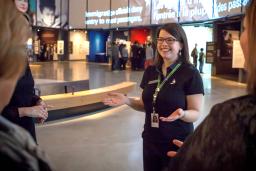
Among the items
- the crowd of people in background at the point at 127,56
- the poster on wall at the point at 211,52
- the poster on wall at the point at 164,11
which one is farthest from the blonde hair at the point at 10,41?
the poster on wall at the point at 164,11

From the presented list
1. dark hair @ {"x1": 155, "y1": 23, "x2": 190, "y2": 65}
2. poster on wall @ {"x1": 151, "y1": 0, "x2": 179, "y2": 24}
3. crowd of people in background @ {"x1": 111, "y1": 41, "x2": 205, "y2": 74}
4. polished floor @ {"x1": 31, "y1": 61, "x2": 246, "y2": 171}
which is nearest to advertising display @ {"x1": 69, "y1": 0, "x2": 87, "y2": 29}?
crowd of people in background @ {"x1": 111, "y1": 41, "x2": 205, "y2": 74}

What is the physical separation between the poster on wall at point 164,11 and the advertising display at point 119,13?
3.32 m

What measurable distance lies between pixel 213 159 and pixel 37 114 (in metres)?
1.63

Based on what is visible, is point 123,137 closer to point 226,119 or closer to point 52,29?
point 226,119

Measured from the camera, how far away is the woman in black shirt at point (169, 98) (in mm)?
2449

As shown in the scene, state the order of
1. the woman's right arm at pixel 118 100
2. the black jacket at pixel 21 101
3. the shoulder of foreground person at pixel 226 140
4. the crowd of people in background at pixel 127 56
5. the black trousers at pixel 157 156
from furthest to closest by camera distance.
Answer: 1. the crowd of people in background at pixel 127 56
2. the woman's right arm at pixel 118 100
3. the black trousers at pixel 157 156
4. the black jacket at pixel 21 101
5. the shoulder of foreground person at pixel 226 140

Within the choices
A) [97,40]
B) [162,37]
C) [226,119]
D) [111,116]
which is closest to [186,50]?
[162,37]

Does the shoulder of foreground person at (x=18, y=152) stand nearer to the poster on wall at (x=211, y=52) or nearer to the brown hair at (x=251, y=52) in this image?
the brown hair at (x=251, y=52)

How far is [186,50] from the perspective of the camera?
2596 millimetres

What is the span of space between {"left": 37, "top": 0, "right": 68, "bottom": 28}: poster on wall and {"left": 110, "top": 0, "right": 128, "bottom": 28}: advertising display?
20.8 feet

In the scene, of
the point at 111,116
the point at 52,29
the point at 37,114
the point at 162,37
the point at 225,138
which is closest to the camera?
the point at 225,138

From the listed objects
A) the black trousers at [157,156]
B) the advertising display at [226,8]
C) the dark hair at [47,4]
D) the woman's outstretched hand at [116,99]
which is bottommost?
the black trousers at [157,156]

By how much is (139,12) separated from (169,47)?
896 inches

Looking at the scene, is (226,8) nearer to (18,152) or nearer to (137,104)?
(137,104)
